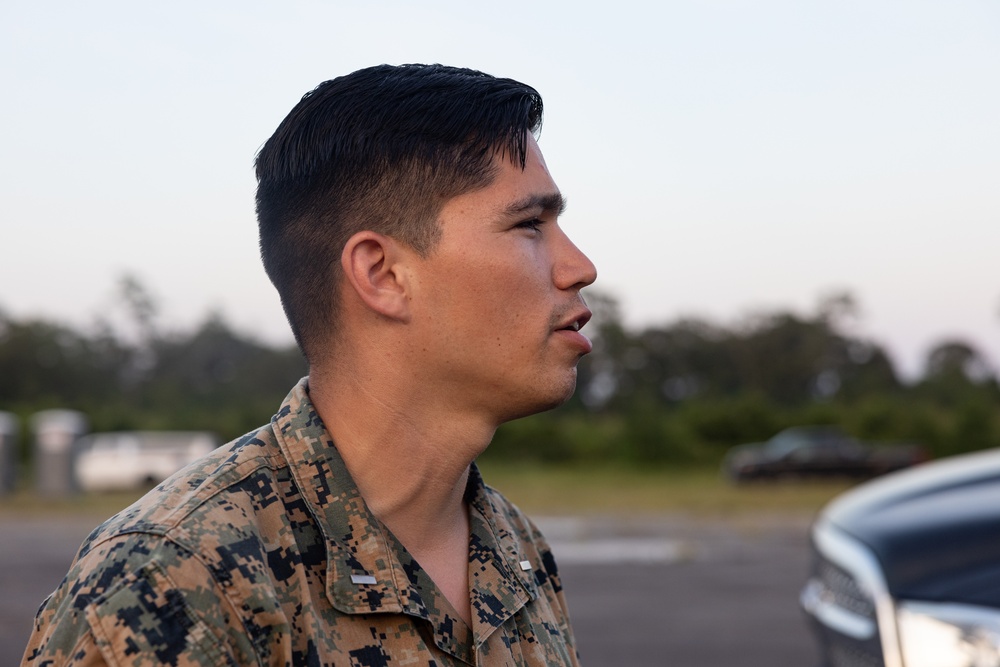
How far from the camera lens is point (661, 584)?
36.2ft

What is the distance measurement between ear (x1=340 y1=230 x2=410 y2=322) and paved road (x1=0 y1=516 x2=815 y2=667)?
6031 millimetres

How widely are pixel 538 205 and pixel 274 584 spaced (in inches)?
32.5

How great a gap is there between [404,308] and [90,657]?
2.57 ft

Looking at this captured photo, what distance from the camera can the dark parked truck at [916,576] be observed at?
142 inches

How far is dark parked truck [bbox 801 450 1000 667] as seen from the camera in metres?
3.61

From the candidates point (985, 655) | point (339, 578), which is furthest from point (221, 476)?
point (985, 655)

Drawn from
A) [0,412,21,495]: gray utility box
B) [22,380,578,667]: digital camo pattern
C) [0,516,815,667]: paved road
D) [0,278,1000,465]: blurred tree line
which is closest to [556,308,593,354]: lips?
[22,380,578,667]: digital camo pattern

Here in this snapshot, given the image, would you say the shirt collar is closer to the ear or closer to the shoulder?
the shoulder

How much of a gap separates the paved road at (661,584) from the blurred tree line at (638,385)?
42.0 ft

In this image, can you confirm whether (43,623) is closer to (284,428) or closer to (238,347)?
Answer: (284,428)

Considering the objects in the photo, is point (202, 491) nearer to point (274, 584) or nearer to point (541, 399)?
point (274, 584)

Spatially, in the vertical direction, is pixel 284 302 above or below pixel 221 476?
above

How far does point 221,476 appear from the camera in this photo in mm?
1727

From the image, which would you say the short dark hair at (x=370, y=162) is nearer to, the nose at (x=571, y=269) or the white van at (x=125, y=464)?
the nose at (x=571, y=269)
